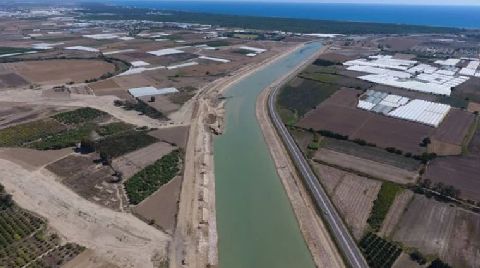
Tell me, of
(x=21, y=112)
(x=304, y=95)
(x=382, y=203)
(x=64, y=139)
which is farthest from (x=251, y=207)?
(x=21, y=112)

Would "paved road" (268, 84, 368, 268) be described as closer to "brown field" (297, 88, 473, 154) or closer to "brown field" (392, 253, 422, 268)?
"brown field" (392, 253, 422, 268)

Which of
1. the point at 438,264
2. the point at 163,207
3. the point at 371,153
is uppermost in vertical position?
the point at 371,153

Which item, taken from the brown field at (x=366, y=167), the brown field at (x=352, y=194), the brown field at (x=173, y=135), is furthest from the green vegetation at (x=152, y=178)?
the brown field at (x=366, y=167)

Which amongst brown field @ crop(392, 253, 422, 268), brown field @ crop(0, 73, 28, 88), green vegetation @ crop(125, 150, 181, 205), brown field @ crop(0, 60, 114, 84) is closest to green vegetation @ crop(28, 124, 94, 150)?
green vegetation @ crop(125, 150, 181, 205)

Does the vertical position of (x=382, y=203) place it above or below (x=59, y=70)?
below

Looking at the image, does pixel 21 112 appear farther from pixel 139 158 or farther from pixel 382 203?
pixel 382 203

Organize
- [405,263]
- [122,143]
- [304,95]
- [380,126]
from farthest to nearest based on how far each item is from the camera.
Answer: [304,95], [380,126], [122,143], [405,263]
